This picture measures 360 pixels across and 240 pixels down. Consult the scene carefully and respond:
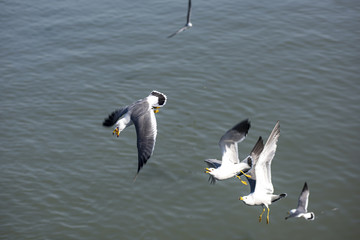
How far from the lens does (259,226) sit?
40.7 ft

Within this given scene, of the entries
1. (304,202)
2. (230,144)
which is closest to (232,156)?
(230,144)

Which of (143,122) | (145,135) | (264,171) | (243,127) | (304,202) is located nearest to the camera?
(243,127)

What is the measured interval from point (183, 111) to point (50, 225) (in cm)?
631

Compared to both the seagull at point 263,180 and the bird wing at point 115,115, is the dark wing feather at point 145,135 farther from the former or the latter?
the seagull at point 263,180

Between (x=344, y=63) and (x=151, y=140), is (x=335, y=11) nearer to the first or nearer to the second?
(x=344, y=63)

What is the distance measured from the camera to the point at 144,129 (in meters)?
12.8

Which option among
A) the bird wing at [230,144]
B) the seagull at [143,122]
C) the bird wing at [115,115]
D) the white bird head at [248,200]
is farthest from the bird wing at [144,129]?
the white bird head at [248,200]

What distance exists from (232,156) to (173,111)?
18.3 feet

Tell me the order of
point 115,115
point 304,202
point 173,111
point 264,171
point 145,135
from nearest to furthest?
point 304,202, point 264,171, point 145,135, point 115,115, point 173,111

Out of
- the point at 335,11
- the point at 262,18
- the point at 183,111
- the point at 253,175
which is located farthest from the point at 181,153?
the point at 335,11

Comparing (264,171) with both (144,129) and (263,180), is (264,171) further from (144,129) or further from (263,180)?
(144,129)

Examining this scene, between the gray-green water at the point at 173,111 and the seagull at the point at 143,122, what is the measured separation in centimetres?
174

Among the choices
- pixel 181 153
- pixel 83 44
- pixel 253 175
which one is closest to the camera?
pixel 253 175

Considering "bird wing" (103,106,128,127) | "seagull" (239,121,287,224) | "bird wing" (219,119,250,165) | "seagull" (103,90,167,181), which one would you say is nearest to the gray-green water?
"seagull" (239,121,287,224)
